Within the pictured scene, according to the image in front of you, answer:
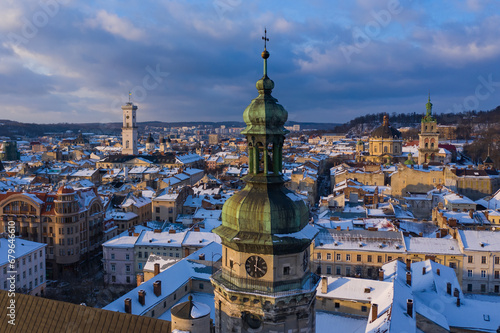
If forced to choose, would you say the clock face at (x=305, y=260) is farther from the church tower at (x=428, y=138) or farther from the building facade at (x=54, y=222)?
the church tower at (x=428, y=138)

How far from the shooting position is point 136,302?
1164 inches

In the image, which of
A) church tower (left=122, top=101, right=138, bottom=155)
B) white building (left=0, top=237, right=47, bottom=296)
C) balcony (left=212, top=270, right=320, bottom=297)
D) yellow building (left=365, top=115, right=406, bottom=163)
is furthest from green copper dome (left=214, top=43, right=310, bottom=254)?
church tower (left=122, top=101, right=138, bottom=155)

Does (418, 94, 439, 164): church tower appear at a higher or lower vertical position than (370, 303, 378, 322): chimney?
higher

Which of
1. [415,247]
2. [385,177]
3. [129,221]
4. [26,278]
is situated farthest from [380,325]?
[385,177]

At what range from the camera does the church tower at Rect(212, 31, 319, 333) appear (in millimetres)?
13812

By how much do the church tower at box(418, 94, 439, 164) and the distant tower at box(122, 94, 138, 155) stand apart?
370 feet

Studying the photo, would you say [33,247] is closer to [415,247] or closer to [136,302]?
[136,302]

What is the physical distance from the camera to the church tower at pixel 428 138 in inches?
4624

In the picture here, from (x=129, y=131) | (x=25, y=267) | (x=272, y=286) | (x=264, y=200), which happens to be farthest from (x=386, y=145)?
(x=272, y=286)

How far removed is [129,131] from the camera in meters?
182

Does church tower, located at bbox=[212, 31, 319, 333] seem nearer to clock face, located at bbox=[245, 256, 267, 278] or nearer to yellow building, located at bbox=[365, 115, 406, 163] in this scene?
clock face, located at bbox=[245, 256, 267, 278]

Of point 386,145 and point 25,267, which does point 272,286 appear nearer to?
point 25,267

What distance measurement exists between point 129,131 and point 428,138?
11606cm

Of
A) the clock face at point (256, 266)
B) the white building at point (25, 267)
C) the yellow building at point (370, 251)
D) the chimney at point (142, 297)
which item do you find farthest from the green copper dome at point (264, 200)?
the white building at point (25, 267)
